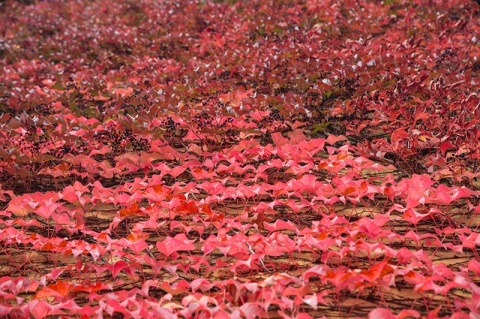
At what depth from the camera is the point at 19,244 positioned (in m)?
3.70

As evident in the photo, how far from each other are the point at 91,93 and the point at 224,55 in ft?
5.30

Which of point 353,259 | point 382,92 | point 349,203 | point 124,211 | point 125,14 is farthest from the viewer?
point 125,14

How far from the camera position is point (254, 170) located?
4.16 metres

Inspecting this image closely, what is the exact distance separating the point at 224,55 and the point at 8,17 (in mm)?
5875

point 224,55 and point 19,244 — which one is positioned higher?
point 224,55

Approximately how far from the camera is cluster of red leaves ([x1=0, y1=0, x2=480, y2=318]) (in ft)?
9.22

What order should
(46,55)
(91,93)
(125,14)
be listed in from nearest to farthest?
1. (91,93)
2. (46,55)
3. (125,14)

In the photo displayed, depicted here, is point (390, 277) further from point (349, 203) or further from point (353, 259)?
point (349, 203)

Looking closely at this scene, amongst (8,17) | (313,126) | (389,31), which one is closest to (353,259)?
(313,126)

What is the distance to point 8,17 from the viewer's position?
11.0 metres

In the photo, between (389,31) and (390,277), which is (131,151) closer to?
(390,277)

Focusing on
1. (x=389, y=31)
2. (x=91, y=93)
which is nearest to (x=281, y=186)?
(x=91, y=93)

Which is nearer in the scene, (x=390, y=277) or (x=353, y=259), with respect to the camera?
(x=390, y=277)

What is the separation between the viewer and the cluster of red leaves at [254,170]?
9.22ft
